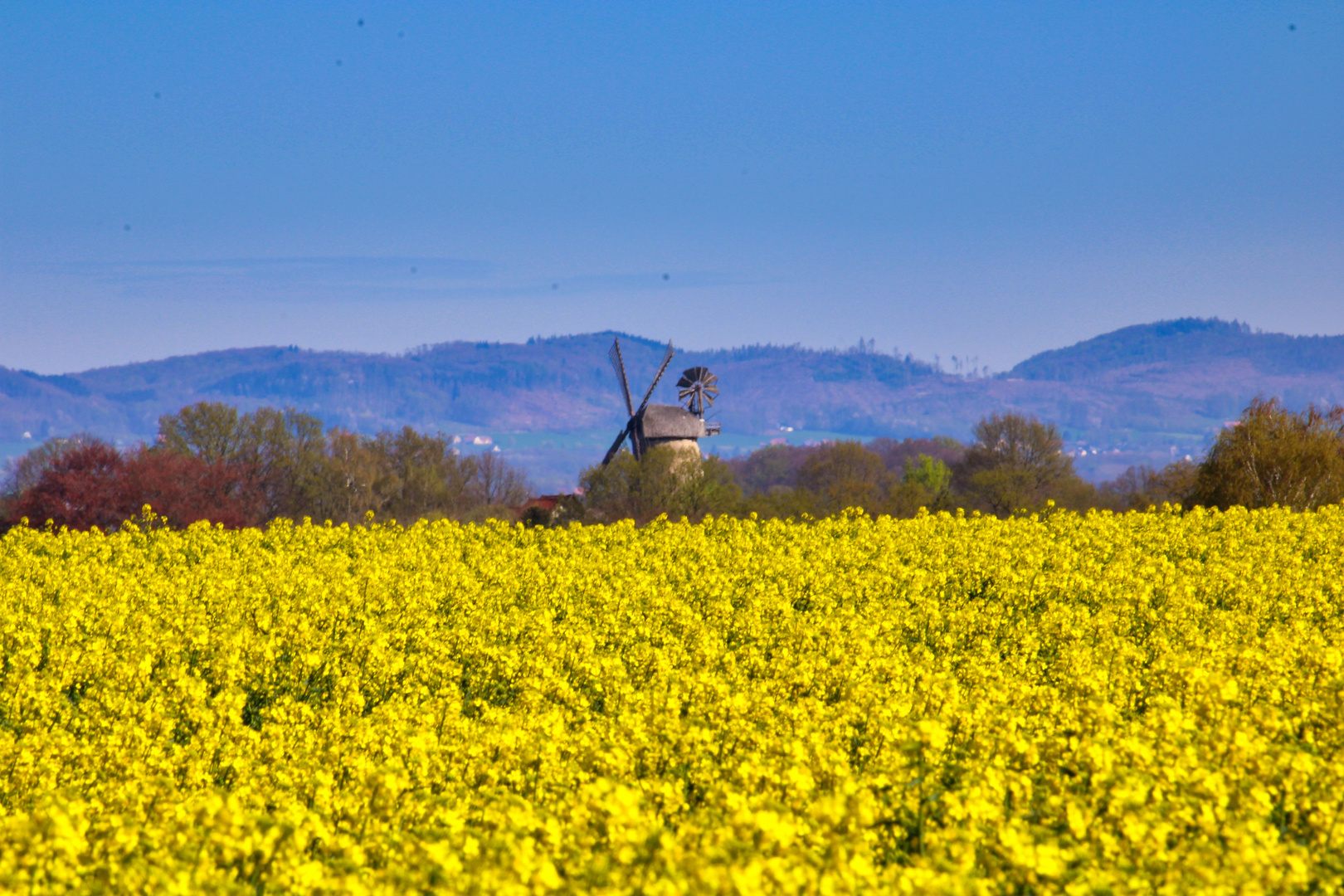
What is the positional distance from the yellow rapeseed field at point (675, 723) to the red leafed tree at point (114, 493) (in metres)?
27.7

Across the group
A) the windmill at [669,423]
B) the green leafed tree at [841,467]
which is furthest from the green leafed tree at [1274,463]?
the green leafed tree at [841,467]

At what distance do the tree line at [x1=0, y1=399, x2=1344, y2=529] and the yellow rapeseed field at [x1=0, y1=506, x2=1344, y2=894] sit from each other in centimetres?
2141

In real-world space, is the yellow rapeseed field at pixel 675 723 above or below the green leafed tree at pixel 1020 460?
below

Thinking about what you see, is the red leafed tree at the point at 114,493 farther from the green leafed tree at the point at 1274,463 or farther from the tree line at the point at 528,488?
the green leafed tree at the point at 1274,463

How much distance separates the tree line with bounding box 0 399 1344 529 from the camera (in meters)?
42.4

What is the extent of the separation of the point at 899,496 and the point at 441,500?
37.4 metres

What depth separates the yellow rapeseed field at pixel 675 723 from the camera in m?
6.79

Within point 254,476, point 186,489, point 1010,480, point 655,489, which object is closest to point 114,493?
point 186,489

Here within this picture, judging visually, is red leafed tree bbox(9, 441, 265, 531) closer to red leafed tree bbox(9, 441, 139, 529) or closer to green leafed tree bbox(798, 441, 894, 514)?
red leafed tree bbox(9, 441, 139, 529)

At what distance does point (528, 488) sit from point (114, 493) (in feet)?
156

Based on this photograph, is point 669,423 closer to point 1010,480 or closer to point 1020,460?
point 1010,480

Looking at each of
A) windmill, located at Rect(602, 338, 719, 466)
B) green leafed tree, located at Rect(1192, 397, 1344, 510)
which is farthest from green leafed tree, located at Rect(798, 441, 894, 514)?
green leafed tree, located at Rect(1192, 397, 1344, 510)

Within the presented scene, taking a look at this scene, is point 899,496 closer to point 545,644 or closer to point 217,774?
point 545,644

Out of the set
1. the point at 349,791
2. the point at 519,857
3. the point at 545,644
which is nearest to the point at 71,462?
the point at 545,644
